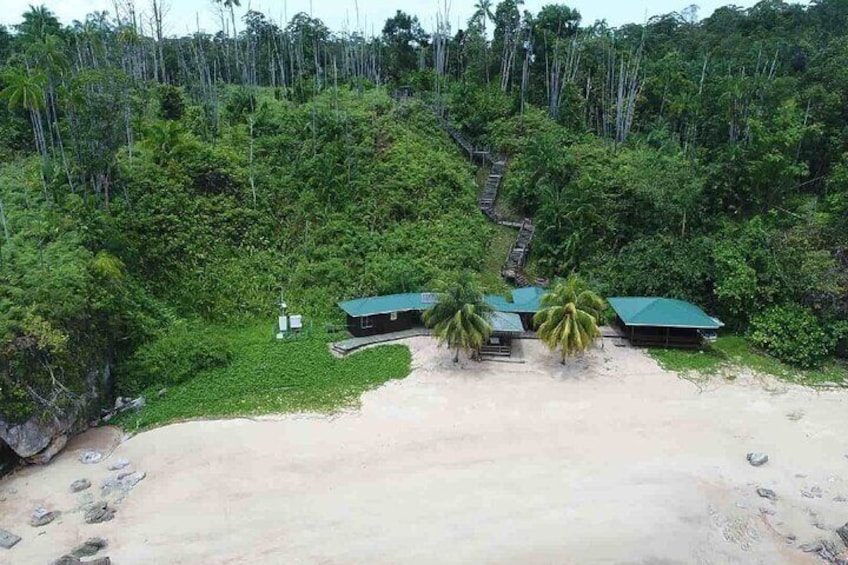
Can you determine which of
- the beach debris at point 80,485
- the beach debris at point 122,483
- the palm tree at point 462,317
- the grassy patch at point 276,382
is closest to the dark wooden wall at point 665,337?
the palm tree at point 462,317

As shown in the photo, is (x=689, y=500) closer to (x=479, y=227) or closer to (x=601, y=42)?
(x=479, y=227)

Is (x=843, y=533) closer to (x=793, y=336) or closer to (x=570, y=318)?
(x=570, y=318)

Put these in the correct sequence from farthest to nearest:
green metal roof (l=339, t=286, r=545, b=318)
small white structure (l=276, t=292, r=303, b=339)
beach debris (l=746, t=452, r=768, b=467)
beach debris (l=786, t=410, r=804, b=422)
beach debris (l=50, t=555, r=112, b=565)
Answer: small white structure (l=276, t=292, r=303, b=339) < green metal roof (l=339, t=286, r=545, b=318) < beach debris (l=786, t=410, r=804, b=422) < beach debris (l=746, t=452, r=768, b=467) < beach debris (l=50, t=555, r=112, b=565)

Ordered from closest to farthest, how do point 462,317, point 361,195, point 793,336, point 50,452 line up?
point 50,452, point 462,317, point 793,336, point 361,195

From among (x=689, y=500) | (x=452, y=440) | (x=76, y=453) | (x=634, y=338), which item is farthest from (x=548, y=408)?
(x=76, y=453)

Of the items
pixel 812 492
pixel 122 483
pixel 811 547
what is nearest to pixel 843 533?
pixel 811 547

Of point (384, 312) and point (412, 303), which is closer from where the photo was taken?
point (384, 312)

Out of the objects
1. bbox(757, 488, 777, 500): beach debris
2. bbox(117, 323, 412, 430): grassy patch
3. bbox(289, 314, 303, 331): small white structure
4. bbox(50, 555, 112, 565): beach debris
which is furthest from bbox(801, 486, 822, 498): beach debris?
bbox(289, 314, 303, 331): small white structure

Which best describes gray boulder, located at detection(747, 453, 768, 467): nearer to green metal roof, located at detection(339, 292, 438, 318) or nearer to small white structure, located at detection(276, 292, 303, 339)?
green metal roof, located at detection(339, 292, 438, 318)
